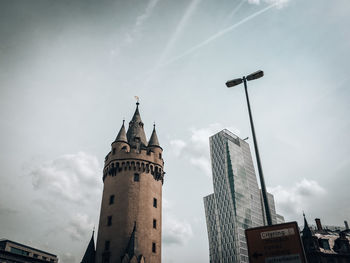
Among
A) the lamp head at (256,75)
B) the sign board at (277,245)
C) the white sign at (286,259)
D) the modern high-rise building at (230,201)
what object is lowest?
the white sign at (286,259)

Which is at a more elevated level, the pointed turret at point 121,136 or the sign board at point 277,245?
the pointed turret at point 121,136

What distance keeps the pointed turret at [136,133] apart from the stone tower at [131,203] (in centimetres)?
19

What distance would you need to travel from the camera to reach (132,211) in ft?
129

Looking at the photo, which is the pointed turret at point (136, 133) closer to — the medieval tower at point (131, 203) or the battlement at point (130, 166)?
the medieval tower at point (131, 203)

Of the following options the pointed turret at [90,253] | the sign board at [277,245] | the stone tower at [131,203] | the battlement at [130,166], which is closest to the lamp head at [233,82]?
the sign board at [277,245]

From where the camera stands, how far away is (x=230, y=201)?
413 ft

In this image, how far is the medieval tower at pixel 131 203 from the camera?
3703cm

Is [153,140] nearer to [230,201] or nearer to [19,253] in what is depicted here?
[19,253]

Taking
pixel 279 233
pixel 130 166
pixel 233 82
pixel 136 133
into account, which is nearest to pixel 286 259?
pixel 279 233

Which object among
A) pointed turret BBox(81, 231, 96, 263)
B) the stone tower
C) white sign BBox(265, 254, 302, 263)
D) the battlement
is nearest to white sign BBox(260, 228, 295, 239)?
white sign BBox(265, 254, 302, 263)

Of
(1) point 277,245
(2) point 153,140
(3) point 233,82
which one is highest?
(2) point 153,140

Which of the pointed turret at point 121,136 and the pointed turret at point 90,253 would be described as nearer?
the pointed turret at point 90,253

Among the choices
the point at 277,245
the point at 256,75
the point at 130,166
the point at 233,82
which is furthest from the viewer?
the point at 130,166

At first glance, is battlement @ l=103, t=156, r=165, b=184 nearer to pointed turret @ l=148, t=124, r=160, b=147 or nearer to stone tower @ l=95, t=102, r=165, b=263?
stone tower @ l=95, t=102, r=165, b=263
